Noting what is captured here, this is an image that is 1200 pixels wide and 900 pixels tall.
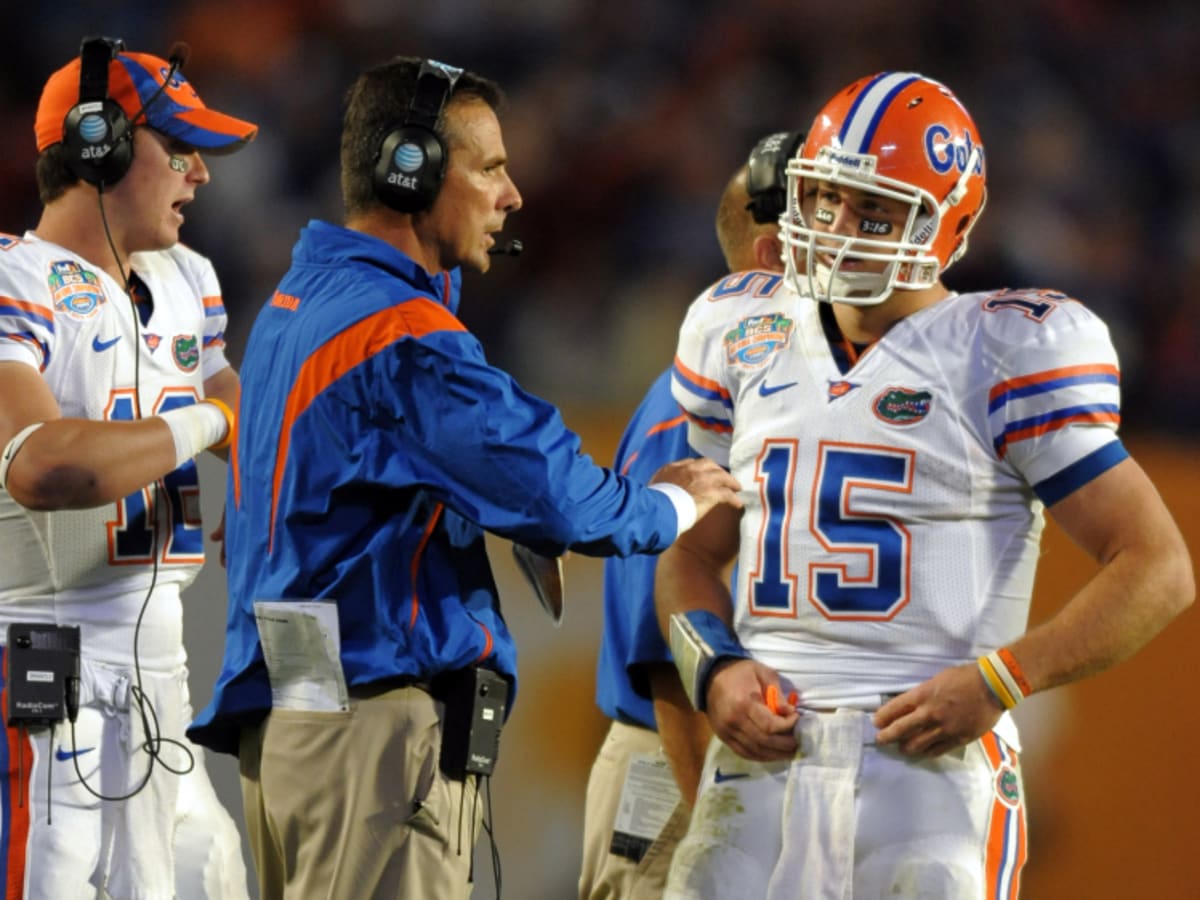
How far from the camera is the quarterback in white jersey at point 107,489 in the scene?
8.05 feet

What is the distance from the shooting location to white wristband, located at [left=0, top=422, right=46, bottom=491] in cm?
237

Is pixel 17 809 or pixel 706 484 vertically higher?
pixel 706 484

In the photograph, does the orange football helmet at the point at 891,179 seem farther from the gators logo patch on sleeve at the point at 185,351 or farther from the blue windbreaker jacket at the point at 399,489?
the gators logo patch on sleeve at the point at 185,351

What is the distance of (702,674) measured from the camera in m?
2.14

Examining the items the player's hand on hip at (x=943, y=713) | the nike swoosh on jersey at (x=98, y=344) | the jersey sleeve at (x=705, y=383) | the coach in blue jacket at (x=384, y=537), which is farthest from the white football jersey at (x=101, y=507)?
the player's hand on hip at (x=943, y=713)

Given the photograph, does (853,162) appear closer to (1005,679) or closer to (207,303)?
(1005,679)

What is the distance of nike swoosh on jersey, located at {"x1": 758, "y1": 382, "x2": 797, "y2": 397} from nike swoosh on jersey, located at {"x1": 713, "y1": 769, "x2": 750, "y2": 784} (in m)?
0.48

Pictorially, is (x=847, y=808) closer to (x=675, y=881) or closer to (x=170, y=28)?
(x=675, y=881)

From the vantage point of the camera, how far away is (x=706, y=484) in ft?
7.28

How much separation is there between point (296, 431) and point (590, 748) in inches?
64.3

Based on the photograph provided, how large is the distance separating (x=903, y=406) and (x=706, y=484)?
289 millimetres

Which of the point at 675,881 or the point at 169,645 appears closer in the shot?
the point at 675,881

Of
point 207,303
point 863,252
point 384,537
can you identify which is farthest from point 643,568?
point 207,303

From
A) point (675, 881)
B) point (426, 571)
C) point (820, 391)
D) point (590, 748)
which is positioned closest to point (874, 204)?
point (820, 391)
